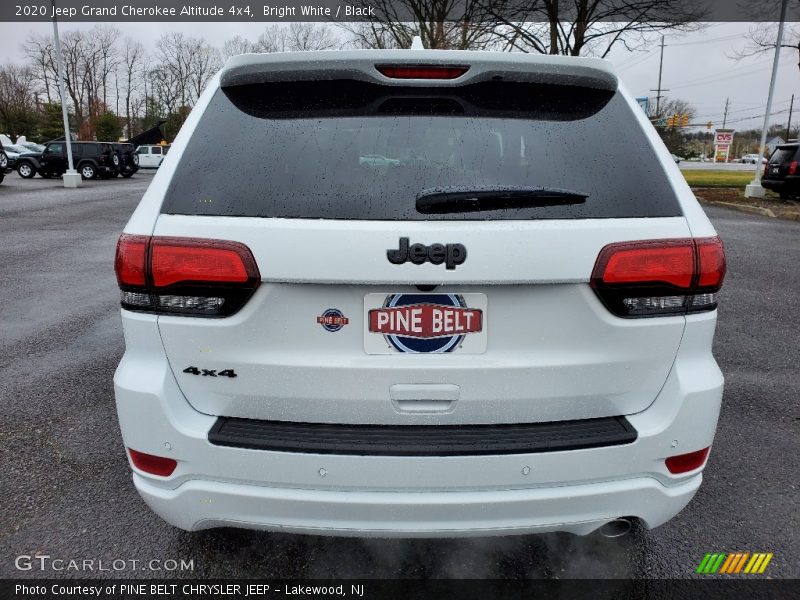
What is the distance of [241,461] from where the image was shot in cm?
169

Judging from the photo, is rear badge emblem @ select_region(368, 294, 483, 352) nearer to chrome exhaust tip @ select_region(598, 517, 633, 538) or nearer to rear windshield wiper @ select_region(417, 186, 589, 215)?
rear windshield wiper @ select_region(417, 186, 589, 215)

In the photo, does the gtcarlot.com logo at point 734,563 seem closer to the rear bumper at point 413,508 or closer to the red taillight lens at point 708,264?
the rear bumper at point 413,508

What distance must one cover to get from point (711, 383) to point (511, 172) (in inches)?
35.4

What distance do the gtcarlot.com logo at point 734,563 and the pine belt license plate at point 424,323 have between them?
56.1 inches

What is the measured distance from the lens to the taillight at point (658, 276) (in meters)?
1.67

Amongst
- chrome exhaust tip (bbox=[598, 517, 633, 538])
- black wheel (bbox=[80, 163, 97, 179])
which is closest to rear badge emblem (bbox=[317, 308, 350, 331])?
chrome exhaust tip (bbox=[598, 517, 633, 538])

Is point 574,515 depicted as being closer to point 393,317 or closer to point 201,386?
point 393,317

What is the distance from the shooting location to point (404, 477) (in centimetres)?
168

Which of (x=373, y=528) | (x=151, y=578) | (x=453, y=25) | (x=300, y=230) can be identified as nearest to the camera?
(x=300, y=230)

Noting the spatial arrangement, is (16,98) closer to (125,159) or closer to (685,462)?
(125,159)

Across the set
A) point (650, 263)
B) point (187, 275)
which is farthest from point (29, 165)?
point (650, 263)

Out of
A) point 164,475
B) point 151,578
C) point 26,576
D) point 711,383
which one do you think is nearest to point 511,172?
point 711,383

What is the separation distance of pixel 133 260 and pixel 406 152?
0.88 m

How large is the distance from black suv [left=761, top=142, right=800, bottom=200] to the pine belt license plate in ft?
65.2
